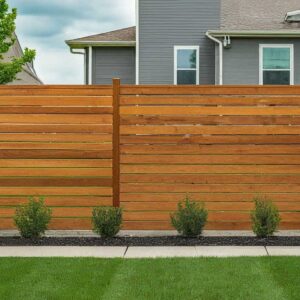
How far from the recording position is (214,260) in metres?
6.75

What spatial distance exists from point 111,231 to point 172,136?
1.57 metres

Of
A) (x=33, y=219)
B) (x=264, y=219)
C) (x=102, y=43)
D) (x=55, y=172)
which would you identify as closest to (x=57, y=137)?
(x=55, y=172)

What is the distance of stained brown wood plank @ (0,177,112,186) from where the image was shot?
8.75 metres

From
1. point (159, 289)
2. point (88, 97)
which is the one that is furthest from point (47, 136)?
point (159, 289)

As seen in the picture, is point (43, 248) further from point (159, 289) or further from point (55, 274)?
point (159, 289)

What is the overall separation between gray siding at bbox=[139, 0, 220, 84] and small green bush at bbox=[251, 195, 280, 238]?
1283 centimetres

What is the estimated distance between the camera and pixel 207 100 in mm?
8680

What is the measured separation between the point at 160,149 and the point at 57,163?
4.66ft

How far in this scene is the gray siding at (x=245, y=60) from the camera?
20094mm

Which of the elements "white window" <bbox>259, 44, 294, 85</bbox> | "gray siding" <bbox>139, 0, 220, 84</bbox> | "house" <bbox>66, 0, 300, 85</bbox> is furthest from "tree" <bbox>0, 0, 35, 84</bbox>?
"white window" <bbox>259, 44, 294, 85</bbox>

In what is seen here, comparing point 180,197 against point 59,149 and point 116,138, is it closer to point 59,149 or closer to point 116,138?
point 116,138

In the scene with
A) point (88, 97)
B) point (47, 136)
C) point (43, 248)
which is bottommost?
point (43, 248)

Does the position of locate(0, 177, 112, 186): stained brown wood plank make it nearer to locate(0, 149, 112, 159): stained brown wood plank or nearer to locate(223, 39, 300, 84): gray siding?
locate(0, 149, 112, 159): stained brown wood plank

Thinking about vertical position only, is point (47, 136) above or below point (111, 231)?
above
